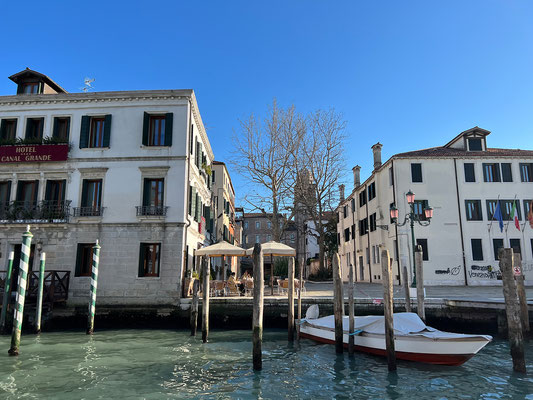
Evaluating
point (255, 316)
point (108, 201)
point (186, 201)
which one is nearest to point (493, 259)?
point (186, 201)

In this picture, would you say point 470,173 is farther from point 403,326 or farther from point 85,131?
point 85,131

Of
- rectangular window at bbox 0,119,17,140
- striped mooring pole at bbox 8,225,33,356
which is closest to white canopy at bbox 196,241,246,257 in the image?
striped mooring pole at bbox 8,225,33,356

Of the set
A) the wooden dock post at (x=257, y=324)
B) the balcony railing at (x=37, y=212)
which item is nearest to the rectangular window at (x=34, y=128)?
the balcony railing at (x=37, y=212)

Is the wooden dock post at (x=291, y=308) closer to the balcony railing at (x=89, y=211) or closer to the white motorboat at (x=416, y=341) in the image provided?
the white motorboat at (x=416, y=341)

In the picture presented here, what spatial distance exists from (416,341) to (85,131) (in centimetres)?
Answer: 1579

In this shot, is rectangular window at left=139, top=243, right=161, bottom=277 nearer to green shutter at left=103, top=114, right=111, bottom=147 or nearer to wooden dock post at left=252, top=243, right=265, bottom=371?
green shutter at left=103, top=114, right=111, bottom=147

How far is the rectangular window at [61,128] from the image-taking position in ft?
57.7

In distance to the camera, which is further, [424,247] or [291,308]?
[424,247]

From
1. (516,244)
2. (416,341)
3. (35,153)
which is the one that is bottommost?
(416,341)

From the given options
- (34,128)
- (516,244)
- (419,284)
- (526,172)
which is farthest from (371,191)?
(34,128)

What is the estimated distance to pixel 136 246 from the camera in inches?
642

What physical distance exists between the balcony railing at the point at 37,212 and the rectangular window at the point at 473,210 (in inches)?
895

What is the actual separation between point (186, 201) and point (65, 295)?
622cm

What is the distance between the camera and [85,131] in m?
17.4
